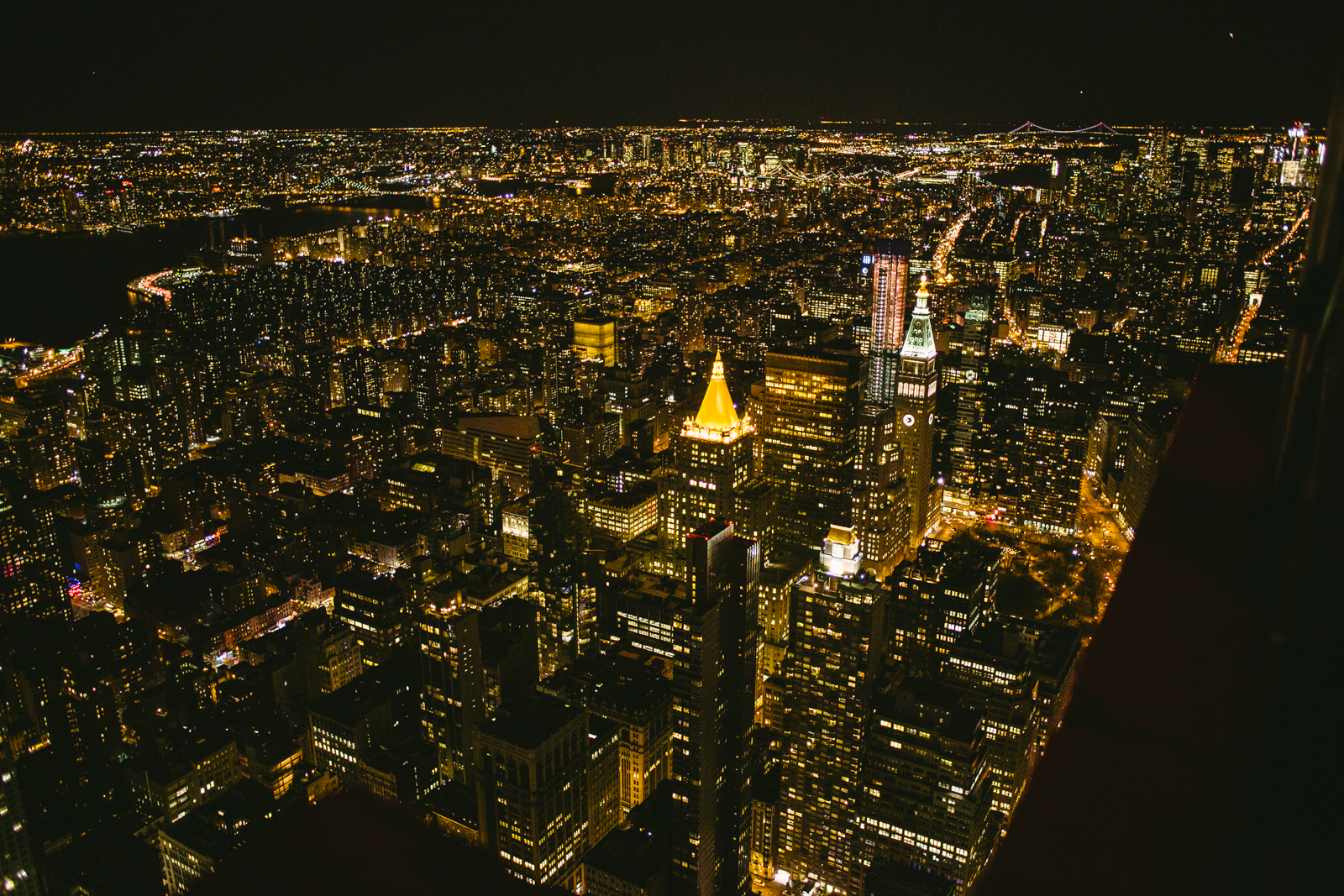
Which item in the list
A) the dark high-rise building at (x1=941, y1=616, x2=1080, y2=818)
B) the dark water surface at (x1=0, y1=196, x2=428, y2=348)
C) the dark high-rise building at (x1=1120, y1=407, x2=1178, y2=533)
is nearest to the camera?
the dark high-rise building at (x1=941, y1=616, x2=1080, y2=818)

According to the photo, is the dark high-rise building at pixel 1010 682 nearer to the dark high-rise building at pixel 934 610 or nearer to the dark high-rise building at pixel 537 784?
the dark high-rise building at pixel 934 610

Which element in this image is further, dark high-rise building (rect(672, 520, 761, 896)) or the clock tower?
the clock tower

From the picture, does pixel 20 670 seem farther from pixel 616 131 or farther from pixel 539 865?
pixel 616 131

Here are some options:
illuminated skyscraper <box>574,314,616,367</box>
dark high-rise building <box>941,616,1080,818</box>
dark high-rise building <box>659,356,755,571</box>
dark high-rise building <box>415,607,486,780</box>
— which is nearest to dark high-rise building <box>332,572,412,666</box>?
dark high-rise building <box>415,607,486,780</box>

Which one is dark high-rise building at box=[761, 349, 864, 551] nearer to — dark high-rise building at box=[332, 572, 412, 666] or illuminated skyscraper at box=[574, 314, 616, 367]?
dark high-rise building at box=[332, 572, 412, 666]

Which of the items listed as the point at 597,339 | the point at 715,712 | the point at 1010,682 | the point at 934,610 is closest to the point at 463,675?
the point at 715,712
